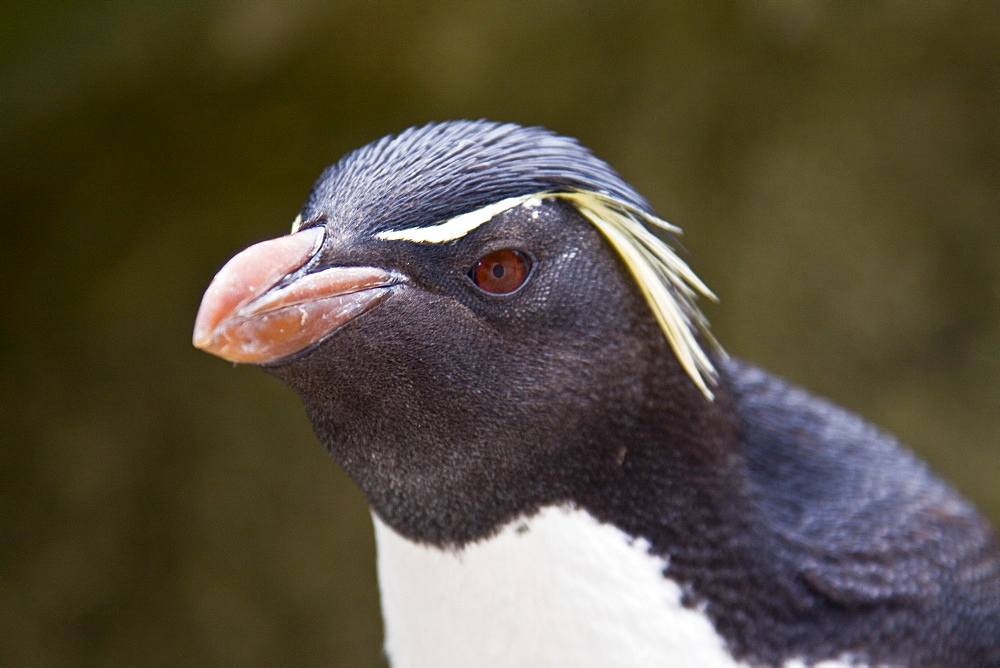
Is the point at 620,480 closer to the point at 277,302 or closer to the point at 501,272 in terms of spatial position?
the point at 501,272

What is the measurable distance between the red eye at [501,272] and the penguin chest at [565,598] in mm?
283

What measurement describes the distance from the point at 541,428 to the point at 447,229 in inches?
10.4

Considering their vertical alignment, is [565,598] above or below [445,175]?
Result: below

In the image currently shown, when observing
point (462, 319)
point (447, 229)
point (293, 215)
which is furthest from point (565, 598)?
point (293, 215)

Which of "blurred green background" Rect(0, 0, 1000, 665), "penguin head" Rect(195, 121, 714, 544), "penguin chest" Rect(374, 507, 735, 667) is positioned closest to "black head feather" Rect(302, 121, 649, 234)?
"penguin head" Rect(195, 121, 714, 544)

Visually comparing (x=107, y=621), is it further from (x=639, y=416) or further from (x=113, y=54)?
(x=639, y=416)

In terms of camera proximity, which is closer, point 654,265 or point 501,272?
point 501,272

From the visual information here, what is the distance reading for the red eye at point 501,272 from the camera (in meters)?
1.18

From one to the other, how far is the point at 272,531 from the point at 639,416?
2107mm

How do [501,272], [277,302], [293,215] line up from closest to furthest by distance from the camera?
[277,302] < [501,272] < [293,215]

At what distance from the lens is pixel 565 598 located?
49.7 inches

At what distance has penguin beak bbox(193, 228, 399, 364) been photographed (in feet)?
3.50

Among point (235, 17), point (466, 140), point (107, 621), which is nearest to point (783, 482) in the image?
point (466, 140)

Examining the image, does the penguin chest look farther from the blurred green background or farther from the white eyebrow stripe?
the blurred green background
